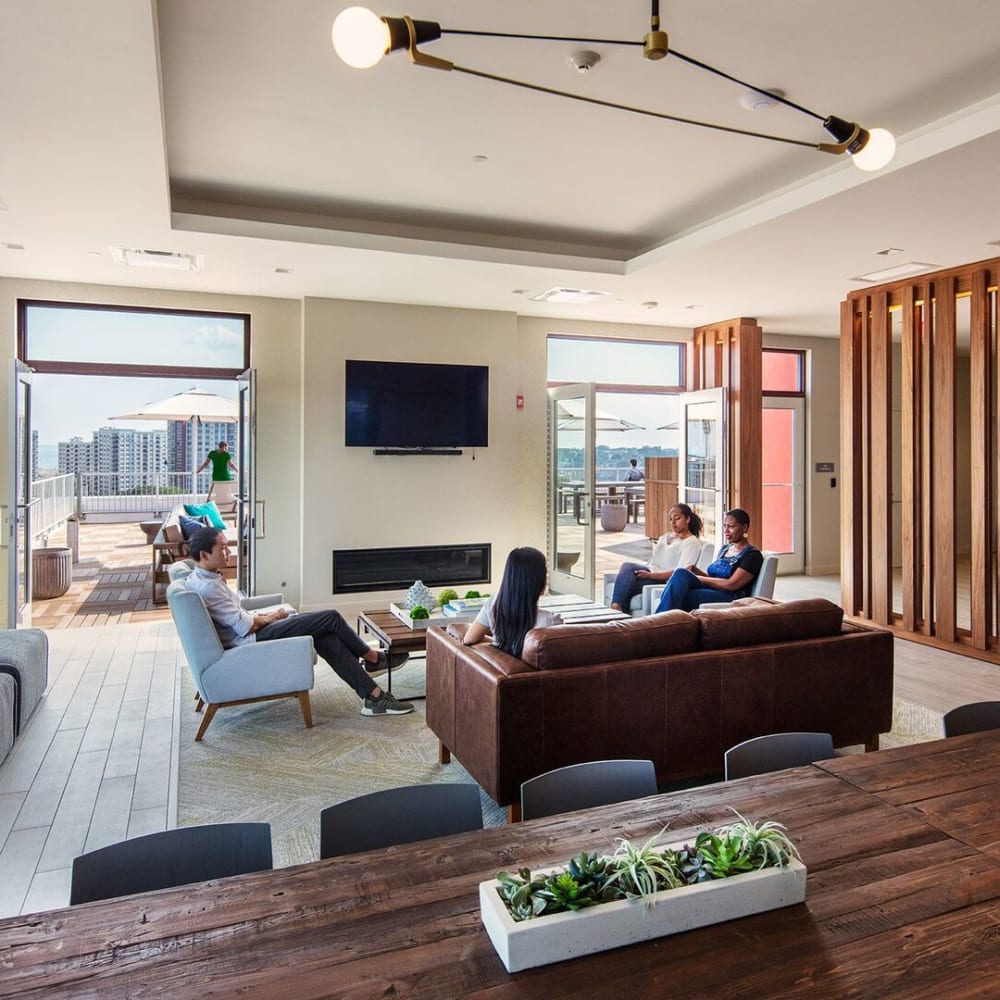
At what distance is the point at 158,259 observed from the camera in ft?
18.1

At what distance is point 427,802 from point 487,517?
5756mm

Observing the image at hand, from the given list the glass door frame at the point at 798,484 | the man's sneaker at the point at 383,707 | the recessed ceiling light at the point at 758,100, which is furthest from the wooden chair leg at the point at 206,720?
the glass door frame at the point at 798,484

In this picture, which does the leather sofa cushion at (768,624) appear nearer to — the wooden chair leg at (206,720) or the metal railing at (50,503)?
the wooden chair leg at (206,720)

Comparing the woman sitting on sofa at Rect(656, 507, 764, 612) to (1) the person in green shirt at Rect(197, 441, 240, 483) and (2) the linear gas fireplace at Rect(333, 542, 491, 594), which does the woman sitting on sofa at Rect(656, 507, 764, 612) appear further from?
(1) the person in green shirt at Rect(197, 441, 240, 483)

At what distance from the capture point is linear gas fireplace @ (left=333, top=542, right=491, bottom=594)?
23.0ft

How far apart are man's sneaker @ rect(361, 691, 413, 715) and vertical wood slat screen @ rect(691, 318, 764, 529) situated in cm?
468

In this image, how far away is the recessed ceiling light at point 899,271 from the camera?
572 cm

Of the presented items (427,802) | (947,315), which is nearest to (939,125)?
(947,315)

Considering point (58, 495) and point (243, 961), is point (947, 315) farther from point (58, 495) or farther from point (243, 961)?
point (58, 495)

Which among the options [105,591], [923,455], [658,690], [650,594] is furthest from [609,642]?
[105,591]

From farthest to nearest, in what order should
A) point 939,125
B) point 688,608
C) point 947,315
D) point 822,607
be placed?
point 947,315 < point 688,608 < point 939,125 < point 822,607

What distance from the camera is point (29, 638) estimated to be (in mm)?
4285

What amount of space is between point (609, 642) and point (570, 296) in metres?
4.40

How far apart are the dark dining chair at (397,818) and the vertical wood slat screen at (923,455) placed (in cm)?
502
